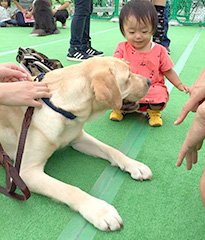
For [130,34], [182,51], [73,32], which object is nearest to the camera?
[130,34]

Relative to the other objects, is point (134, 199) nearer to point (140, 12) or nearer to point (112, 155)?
point (112, 155)

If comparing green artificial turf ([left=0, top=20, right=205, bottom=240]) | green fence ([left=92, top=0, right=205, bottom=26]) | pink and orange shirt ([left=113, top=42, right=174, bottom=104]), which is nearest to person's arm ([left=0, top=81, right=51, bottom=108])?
green artificial turf ([left=0, top=20, right=205, bottom=240])

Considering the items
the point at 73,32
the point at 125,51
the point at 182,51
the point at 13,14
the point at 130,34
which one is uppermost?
the point at 130,34

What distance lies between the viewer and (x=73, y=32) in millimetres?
3641

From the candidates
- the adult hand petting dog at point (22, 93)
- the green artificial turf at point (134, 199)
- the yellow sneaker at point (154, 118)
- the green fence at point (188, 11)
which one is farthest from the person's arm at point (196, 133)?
the green fence at point (188, 11)

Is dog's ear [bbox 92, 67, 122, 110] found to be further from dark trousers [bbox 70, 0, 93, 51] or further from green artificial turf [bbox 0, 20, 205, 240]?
dark trousers [bbox 70, 0, 93, 51]

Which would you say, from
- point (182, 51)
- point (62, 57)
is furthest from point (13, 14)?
point (182, 51)

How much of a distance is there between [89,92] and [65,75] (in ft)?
0.56

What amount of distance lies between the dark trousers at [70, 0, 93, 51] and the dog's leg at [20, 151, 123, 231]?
2.73 metres

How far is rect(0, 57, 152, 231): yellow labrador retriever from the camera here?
1.14 m

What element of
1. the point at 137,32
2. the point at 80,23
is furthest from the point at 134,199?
the point at 80,23

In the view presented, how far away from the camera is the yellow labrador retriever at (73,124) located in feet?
3.74

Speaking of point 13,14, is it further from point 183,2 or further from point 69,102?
point 69,102

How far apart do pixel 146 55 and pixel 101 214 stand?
1.36m
